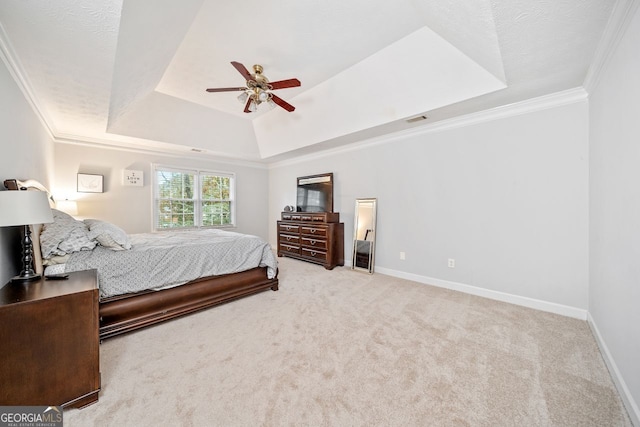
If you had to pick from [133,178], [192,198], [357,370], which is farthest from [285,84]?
[192,198]

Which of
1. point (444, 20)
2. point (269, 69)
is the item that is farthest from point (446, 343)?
point (269, 69)

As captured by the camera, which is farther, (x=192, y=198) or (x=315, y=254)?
(x=192, y=198)

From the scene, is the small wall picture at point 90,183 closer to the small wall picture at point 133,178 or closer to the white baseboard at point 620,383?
the small wall picture at point 133,178

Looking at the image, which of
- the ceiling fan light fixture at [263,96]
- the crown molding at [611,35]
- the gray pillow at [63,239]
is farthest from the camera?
the ceiling fan light fixture at [263,96]

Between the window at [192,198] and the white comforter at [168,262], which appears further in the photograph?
the window at [192,198]

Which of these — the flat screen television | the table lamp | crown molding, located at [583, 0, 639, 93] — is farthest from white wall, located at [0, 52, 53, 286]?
crown molding, located at [583, 0, 639, 93]

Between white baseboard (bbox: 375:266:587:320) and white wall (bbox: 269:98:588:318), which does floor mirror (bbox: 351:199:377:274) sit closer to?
white wall (bbox: 269:98:588:318)

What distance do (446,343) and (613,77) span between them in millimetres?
2363

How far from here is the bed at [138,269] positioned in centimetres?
198

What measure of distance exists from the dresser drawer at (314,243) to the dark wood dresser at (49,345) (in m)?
3.25

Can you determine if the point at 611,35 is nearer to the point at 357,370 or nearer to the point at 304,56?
the point at 304,56

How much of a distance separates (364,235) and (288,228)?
1695 mm

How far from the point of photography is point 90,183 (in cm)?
403

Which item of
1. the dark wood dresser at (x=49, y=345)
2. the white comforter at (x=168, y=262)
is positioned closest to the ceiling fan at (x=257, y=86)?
the white comforter at (x=168, y=262)
